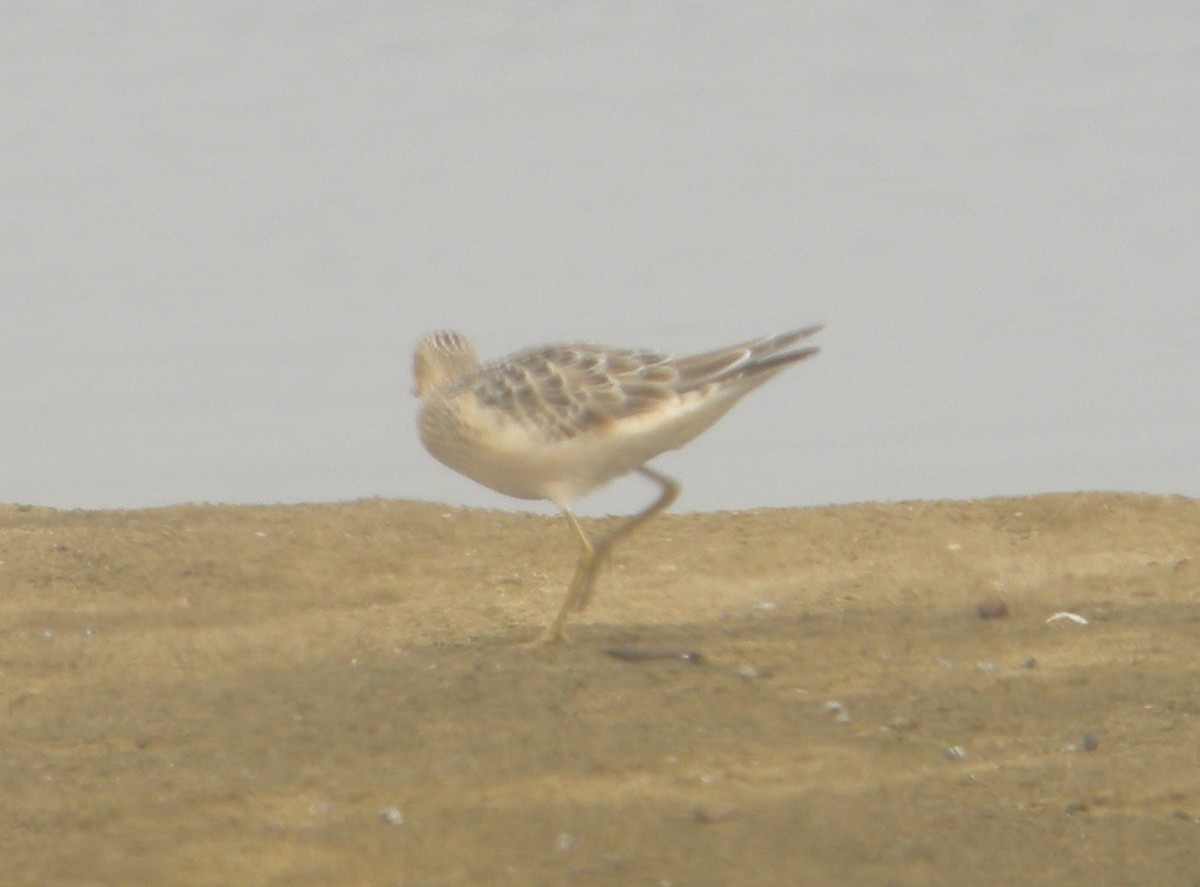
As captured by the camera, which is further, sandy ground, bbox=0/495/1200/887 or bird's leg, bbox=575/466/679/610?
bird's leg, bbox=575/466/679/610

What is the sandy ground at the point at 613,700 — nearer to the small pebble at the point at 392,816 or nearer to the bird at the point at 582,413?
the small pebble at the point at 392,816

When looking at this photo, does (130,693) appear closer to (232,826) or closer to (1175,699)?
(232,826)

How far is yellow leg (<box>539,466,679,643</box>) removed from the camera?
731 centimetres

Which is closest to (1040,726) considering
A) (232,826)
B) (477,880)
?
(477,880)

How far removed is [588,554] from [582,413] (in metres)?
0.61

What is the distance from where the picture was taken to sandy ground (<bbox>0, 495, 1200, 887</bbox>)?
18.3ft

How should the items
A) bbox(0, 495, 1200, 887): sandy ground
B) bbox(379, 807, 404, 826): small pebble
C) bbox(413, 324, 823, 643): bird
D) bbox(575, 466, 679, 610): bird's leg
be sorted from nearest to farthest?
bbox(0, 495, 1200, 887): sandy ground < bbox(379, 807, 404, 826): small pebble < bbox(413, 324, 823, 643): bird < bbox(575, 466, 679, 610): bird's leg

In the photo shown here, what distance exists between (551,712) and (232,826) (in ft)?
3.88

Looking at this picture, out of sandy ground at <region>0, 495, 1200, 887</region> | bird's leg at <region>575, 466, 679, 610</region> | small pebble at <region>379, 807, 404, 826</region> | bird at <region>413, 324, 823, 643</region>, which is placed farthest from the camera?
bird's leg at <region>575, 466, 679, 610</region>

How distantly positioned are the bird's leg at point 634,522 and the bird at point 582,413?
0.11m

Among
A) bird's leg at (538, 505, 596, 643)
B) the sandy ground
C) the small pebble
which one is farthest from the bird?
the small pebble

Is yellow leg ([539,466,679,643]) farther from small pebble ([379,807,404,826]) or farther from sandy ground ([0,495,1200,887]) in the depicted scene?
small pebble ([379,807,404,826])

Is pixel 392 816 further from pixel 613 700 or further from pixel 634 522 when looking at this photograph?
pixel 634 522

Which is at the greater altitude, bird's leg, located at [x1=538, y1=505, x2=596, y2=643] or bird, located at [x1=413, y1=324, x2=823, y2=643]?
bird, located at [x1=413, y1=324, x2=823, y2=643]
